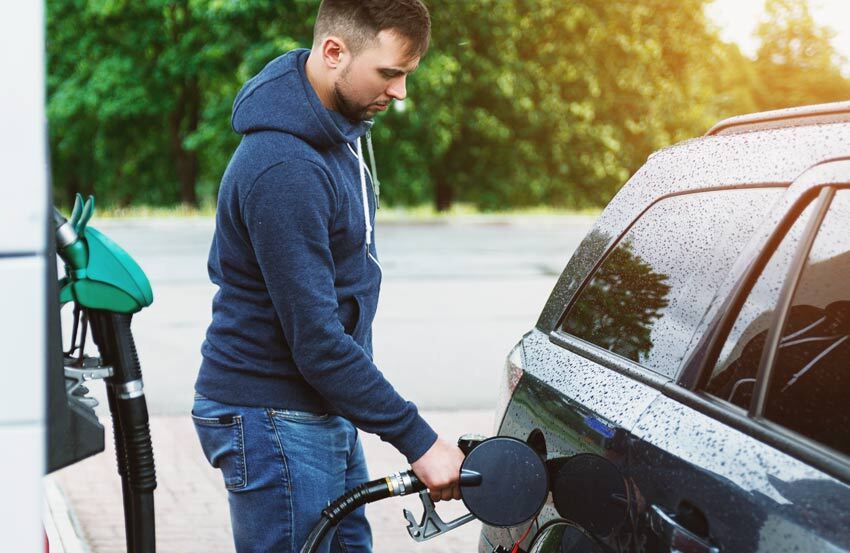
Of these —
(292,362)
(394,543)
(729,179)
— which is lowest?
(394,543)

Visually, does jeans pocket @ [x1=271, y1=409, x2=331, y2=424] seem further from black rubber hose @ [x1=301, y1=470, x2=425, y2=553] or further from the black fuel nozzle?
the black fuel nozzle

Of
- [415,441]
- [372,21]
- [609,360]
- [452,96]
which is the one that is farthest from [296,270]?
[452,96]

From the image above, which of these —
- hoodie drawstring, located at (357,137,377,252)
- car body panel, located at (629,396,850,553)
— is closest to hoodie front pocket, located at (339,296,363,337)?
hoodie drawstring, located at (357,137,377,252)

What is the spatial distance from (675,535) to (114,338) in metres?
0.95

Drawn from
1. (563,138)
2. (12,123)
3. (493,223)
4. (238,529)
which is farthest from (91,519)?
(563,138)

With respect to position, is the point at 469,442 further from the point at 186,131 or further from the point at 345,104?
the point at 186,131

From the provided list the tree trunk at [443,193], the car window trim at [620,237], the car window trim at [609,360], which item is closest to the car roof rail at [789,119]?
the car window trim at [620,237]

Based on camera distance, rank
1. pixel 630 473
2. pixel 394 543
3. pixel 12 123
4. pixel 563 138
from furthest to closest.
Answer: pixel 563 138 → pixel 394 543 → pixel 630 473 → pixel 12 123

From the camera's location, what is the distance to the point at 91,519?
5371mm

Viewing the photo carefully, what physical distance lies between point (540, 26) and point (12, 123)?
32.1 m

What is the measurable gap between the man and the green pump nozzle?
457 millimetres

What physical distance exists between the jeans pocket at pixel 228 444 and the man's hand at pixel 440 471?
425mm

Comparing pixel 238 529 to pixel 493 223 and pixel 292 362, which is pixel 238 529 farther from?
pixel 493 223

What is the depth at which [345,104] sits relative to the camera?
2.43 metres
